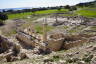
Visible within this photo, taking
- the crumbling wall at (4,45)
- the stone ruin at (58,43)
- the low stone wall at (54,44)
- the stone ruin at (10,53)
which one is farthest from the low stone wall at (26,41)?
the low stone wall at (54,44)

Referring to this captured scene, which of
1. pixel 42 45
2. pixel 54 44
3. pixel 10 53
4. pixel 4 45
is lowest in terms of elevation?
pixel 4 45

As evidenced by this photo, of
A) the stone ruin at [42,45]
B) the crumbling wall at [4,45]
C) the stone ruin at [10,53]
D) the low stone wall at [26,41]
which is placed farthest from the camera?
the crumbling wall at [4,45]

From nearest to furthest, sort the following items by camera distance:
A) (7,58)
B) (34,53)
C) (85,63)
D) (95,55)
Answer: (85,63), (95,55), (34,53), (7,58)

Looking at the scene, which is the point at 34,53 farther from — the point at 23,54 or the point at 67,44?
the point at 67,44

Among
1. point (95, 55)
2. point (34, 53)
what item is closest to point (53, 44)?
point (34, 53)

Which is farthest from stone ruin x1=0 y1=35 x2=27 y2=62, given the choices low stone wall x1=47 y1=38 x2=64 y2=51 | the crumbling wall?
low stone wall x1=47 y1=38 x2=64 y2=51

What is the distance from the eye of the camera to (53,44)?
2558 centimetres

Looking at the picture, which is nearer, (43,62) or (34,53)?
(43,62)

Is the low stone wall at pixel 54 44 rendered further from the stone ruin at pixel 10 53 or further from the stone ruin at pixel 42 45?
the stone ruin at pixel 10 53

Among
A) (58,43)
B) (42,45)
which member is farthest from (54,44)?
(42,45)

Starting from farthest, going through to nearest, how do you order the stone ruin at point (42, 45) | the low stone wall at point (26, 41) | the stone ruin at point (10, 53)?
the low stone wall at point (26, 41) < the stone ruin at point (42, 45) < the stone ruin at point (10, 53)

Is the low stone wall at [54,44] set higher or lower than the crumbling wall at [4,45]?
higher

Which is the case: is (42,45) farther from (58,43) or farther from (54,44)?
(58,43)

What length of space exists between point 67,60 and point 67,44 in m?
11.8
